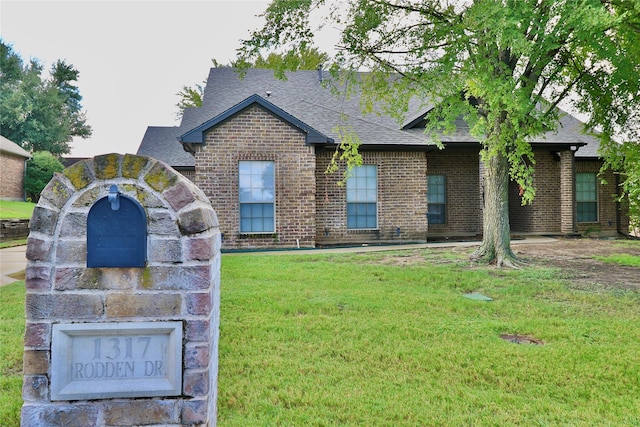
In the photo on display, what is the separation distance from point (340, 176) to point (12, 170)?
22.4m

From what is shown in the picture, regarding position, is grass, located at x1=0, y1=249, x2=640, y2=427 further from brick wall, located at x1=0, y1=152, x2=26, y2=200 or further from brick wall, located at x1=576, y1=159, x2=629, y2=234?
brick wall, located at x1=0, y1=152, x2=26, y2=200

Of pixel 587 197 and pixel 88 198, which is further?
pixel 587 197

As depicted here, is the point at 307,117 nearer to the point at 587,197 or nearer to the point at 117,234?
the point at 587,197

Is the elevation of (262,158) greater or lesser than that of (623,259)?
greater

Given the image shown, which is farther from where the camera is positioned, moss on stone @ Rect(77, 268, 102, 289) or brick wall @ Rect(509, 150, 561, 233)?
brick wall @ Rect(509, 150, 561, 233)

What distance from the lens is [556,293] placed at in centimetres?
659

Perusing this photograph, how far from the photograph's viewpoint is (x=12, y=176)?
25.2 metres

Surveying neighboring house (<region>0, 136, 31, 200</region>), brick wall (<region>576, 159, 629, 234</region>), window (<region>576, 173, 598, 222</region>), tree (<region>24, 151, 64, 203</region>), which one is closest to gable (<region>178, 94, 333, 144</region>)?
window (<region>576, 173, 598, 222</region>)

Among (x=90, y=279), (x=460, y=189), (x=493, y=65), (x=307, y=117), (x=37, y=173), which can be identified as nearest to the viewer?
(x=90, y=279)

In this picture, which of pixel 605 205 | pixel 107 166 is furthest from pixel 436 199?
pixel 107 166

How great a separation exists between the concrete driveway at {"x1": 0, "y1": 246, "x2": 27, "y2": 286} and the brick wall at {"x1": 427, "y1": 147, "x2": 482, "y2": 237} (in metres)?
12.4

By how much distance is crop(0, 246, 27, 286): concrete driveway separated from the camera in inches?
314

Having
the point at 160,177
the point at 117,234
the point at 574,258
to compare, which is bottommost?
the point at 574,258

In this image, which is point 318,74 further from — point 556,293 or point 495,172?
point 556,293
